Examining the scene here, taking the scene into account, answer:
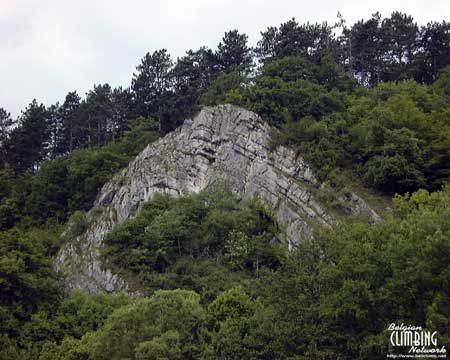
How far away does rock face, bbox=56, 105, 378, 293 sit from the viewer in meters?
45.2

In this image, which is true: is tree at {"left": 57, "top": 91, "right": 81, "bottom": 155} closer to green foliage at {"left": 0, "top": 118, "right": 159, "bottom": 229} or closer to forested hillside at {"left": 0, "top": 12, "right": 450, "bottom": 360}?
forested hillside at {"left": 0, "top": 12, "right": 450, "bottom": 360}

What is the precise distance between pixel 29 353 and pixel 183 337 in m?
10.2

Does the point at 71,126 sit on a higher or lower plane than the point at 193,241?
higher

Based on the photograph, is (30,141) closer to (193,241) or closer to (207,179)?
(207,179)

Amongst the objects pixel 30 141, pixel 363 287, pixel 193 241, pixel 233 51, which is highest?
pixel 233 51

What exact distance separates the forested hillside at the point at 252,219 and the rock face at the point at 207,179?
4.04 ft

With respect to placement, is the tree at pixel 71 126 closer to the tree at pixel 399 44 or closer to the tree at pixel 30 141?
the tree at pixel 30 141

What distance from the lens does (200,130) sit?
54156 millimetres

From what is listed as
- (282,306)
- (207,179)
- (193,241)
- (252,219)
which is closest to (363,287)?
(282,306)

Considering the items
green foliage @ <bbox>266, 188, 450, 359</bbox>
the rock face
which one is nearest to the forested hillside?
green foliage @ <bbox>266, 188, 450, 359</bbox>

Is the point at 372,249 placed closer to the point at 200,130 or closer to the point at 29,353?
the point at 29,353

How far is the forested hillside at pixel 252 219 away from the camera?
2667 centimetres

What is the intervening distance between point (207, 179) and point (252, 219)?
7.75 metres

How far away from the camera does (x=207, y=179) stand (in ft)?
168
